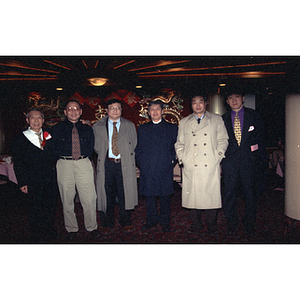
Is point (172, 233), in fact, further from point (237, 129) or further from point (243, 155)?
point (237, 129)

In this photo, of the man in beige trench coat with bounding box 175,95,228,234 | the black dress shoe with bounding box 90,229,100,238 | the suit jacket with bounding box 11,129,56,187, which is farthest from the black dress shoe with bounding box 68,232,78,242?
the man in beige trench coat with bounding box 175,95,228,234

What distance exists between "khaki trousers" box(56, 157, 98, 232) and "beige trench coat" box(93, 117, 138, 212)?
0.13m

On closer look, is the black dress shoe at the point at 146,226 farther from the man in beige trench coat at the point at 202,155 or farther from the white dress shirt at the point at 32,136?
the white dress shirt at the point at 32,136

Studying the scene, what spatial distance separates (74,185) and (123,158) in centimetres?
76

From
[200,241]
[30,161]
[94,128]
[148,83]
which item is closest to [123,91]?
[148,83]

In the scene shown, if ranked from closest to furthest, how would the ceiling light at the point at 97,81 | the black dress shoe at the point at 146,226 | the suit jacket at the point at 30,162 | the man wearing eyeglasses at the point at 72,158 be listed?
the suit jacket at the point at 30,162 < the man wearing eyeglasses at the point at 72,158 < the black dress shoe at the point at 146,226 < the ceiling light at the point at 97,81

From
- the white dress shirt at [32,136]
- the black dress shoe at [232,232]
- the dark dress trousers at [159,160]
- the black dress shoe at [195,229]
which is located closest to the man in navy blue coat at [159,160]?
the dark dress trousers at [159,160]

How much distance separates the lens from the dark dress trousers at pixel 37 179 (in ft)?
10.7

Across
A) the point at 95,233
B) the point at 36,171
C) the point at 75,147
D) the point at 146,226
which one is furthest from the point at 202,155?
the point at 36,171

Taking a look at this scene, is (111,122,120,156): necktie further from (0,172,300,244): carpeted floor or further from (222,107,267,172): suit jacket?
(222,107,267,172): suit jacket

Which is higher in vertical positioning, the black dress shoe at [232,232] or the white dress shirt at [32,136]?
the white dress shirt at [32,136]

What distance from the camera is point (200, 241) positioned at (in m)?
3.43

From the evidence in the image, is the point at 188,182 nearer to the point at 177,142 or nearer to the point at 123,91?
the point at 177,142

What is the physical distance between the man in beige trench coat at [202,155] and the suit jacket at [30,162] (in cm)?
178
